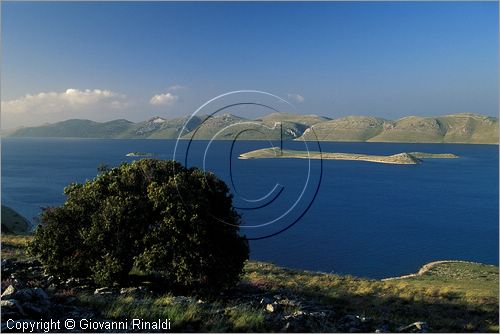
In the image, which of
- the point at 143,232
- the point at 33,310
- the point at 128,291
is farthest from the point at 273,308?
the point at 33,310

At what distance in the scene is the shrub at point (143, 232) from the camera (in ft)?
89.1

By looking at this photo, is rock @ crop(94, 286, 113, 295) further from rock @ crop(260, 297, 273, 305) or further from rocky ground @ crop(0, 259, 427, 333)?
rock @ crop(260, 297, 273, 305)

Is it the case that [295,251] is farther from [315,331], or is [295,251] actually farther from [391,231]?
[315,331]

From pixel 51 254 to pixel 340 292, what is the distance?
994 inches

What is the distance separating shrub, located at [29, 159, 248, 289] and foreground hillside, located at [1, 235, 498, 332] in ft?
5.17

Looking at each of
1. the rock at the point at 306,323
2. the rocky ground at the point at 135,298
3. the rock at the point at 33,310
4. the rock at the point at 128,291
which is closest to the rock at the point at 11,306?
the rocky ground at the point at 135,298

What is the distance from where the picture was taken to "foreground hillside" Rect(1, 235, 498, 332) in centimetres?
1798

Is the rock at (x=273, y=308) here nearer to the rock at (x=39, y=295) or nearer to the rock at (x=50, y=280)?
the rock at (x=39, y=295)

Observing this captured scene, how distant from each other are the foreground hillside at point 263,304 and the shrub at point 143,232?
5.17 ft

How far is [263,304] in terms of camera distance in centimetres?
2681

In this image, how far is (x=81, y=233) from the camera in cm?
2802

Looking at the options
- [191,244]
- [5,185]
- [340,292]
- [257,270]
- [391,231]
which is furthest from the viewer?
[5,185]

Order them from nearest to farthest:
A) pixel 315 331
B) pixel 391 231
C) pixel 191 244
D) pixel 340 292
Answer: pixel 315 331, pixel 191 244, pixel 340 292, pixel 391 231

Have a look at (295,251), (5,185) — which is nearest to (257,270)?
(295,251)
